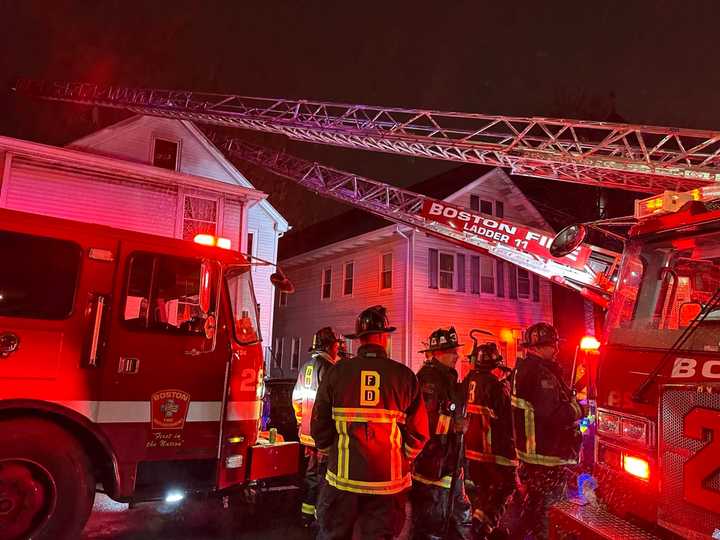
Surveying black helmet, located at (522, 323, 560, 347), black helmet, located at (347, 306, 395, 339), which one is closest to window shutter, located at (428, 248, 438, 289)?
black helmet, located at (522, 323, 560, 347)

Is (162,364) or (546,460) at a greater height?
(162,364)

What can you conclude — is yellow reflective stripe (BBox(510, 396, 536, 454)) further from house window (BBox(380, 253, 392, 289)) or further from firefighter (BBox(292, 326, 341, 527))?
house window (BBox(380, 253, 392, 289))

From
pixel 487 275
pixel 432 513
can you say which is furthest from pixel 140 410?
pixel 487 275

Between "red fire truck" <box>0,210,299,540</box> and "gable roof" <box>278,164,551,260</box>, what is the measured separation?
534 inches

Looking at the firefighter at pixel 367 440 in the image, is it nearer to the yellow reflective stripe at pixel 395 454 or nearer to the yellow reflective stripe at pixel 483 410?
the yellow reflective stripe at pixel 395 454

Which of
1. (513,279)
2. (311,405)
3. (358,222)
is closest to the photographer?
(311,405)

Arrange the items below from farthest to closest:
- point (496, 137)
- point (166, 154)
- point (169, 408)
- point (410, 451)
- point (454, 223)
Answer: point (166, 154)
point (454, 223)
point (496, 137)
point (169, 408)
point (410, 451)

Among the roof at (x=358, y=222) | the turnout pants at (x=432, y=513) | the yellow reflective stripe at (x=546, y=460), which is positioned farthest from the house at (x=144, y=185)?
the yellow reflective stripe at (x=546, y=460)

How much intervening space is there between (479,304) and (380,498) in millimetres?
15565

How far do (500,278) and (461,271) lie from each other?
5.81 ft

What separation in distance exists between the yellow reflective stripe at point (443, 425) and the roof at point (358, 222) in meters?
13.9

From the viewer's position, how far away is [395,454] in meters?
3.31

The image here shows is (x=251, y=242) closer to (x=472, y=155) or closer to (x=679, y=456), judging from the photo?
(x=472, y=155)

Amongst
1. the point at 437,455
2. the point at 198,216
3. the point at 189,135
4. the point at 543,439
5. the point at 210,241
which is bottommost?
the point at 437,455
